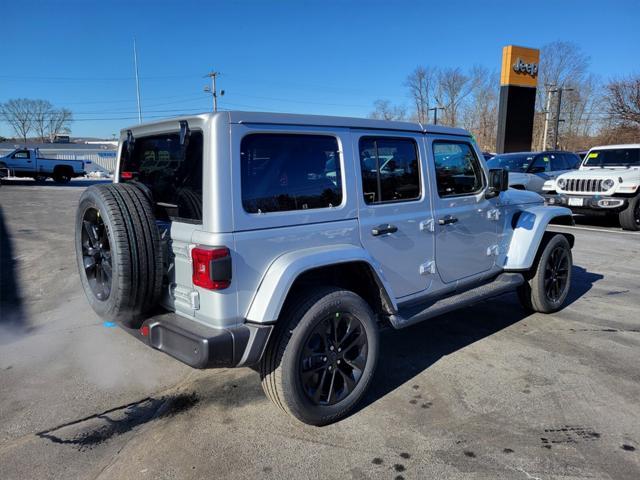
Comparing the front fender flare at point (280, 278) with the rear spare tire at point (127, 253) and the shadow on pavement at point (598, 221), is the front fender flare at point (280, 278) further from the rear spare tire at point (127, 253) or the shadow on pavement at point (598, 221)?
the shadow on pavement at point (598, 221)

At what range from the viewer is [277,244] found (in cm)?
272

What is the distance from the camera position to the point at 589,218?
1354cm

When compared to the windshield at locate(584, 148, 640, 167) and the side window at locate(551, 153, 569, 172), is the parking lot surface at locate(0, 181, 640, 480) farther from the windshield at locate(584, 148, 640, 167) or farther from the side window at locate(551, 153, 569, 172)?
the side window at locate(551, 153, 569, 172)

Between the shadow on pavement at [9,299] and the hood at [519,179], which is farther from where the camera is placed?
the hood at [519,179]

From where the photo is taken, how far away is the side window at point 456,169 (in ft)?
12.7

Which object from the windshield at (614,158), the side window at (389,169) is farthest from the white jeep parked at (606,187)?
the side window at (389,169)

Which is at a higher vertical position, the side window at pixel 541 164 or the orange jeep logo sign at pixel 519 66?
the orange jeep logo sign at pixel 519 66

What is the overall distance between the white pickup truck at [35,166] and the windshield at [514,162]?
23.7 m

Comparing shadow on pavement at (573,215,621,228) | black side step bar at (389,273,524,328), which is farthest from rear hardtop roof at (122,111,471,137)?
shadow on pavement at (573,215,621,228)

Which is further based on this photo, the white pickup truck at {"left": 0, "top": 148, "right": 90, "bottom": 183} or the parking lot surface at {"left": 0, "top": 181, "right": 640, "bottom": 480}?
the white pickup truck at {"left": 0, "top": 148, "right": 90, "bottom": 183}

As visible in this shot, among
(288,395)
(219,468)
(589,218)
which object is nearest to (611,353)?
(288,395)

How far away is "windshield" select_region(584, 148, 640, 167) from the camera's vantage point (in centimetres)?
1143

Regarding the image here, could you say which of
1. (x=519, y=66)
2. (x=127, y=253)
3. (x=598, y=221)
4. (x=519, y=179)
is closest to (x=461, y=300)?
(x=127, y=253)

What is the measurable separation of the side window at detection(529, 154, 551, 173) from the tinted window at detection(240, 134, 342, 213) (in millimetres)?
11959
